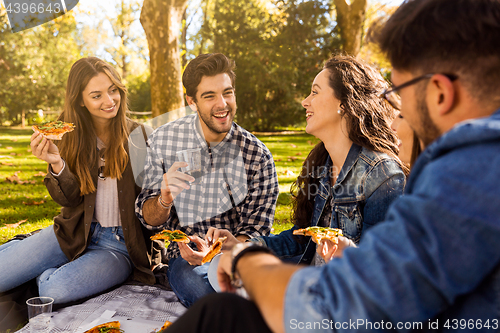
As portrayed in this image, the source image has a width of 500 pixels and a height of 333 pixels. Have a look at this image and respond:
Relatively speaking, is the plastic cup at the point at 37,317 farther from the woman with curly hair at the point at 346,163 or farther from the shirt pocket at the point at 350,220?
the shirt pocket at the point at 350,220

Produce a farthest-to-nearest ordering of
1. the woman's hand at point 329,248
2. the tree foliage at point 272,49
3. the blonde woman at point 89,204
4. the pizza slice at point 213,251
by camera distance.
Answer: the tree foliage at point 272,49, the blonde woman at point 89,204, the pizza slice at point 213,251, the woman's hand at point 329,248

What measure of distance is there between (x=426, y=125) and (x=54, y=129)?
3357mm

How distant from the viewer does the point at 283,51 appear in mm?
17891

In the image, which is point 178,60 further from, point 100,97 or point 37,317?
point 37,317

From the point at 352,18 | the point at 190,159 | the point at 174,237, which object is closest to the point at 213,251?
the point at 174,237

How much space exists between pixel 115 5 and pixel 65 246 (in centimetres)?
2487

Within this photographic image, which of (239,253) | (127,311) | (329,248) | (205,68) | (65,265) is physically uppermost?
(205,68)

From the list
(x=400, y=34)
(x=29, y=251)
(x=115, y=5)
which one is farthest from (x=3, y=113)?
(x=400, y=34)

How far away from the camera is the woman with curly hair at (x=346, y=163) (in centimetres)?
266

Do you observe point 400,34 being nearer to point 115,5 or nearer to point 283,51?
point 283,51

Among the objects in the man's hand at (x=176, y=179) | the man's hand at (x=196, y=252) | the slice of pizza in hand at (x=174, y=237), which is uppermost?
the man's hand at (x=176, y=179)

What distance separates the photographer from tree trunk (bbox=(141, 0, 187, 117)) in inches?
295

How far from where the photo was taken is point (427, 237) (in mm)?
899

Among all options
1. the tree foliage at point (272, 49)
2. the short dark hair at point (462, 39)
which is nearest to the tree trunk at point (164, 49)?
the short dark hair at point (462, 39)
